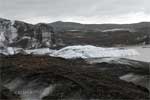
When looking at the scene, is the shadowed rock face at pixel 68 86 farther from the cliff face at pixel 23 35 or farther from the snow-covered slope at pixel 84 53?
the cliff face at pixel 23 35

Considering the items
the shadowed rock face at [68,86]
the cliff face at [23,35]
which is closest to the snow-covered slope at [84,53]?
the shadowed rock face at [68,86]

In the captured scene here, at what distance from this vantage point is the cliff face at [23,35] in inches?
1316

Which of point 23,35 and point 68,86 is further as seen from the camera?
point 23,35

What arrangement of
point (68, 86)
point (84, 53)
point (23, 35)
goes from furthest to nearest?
point (23, 35) < point (84, 53) < point (68, 86)

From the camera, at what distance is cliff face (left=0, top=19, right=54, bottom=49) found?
1316 inches

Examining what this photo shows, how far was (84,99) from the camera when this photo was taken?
8797 mm

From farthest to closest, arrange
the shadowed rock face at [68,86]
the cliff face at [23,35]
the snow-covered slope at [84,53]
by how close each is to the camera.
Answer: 1. the cliff face at [23,35]
2. the snow-covered slope at [84,53]
3. the shadowed rock face at [68,86]

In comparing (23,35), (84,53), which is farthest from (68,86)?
(23,35)

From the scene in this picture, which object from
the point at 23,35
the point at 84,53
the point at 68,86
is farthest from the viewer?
the point at 23,35

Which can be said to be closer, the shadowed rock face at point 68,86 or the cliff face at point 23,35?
the shadowed rock face at point 68,86

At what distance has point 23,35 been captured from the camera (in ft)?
111

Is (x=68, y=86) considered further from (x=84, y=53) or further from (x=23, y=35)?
(x=23, y=35)

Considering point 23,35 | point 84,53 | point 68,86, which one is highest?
point 23,35

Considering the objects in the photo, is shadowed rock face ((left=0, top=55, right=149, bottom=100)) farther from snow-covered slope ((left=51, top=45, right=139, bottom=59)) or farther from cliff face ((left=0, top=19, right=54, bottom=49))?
cliff face ((left=0, top=19, right=54, bottom=49))
